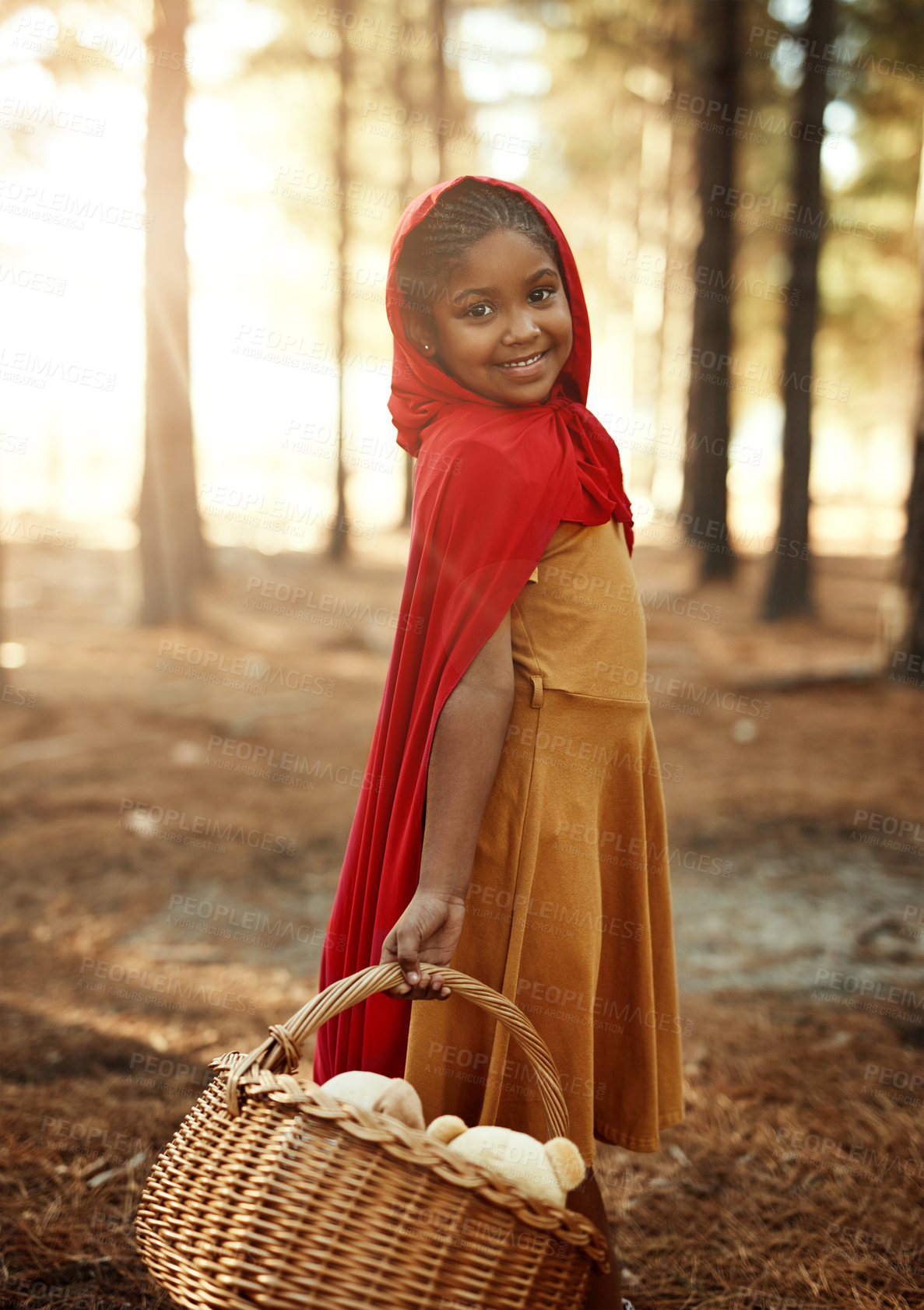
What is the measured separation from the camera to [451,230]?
171 centimetres

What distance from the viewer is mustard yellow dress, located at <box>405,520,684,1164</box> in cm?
168

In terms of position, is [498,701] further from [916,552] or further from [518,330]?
[916,552]

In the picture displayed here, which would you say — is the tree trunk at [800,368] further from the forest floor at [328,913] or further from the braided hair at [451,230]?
the braided hair at [451,230]

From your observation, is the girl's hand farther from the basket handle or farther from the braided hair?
the braided hair

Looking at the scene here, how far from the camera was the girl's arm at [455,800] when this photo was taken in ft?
5.18

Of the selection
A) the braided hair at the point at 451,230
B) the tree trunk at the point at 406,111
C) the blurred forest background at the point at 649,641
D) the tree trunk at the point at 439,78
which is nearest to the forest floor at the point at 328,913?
the blurred forest background at the point at 649,641

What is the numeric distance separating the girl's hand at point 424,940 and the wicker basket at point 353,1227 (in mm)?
120

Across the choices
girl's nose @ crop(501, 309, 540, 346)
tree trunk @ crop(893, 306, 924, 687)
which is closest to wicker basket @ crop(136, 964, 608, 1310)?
girl's nose @ crop(501, 309, 540, 346)

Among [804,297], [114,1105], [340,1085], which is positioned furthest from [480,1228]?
[804,297]

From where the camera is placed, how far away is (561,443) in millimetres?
1699

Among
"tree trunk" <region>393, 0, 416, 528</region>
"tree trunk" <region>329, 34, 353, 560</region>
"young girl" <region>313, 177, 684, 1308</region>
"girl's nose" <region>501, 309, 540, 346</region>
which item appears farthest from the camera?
"tree trunk" <region>393, 0, 416, 528</region>

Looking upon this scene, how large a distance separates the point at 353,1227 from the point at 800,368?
9.66 metres

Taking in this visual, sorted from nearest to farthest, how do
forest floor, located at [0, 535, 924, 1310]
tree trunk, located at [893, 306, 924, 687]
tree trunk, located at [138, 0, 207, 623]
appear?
forest floor, located at [0, 535, 924, 1310], tree trunk, located at [893, 306, 924, 687], tree trunk, located at [138, 0, 207, 623]

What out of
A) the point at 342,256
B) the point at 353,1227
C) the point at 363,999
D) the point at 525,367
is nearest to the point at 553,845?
the point at 363,999
